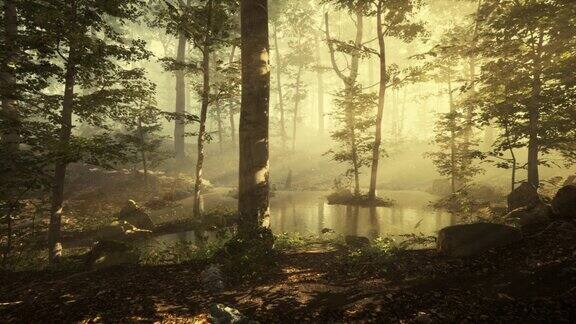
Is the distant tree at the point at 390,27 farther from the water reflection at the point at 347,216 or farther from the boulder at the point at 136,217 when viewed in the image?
the boulder at the point at 136,217

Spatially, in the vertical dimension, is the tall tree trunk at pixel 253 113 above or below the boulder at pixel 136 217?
above

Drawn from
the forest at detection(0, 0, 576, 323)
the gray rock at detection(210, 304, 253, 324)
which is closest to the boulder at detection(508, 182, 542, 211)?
the forest at detection(0, 0, 576, 323)

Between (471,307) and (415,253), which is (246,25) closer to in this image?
(415,253)

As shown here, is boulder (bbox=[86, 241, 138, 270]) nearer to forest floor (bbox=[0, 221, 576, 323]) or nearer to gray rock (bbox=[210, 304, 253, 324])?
forest floor (bbox=[0, 221, 576, 323])

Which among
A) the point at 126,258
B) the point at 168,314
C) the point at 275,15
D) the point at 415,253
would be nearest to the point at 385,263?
the point at 415,253

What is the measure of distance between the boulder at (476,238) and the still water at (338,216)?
3.39 m

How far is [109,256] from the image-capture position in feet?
28.6

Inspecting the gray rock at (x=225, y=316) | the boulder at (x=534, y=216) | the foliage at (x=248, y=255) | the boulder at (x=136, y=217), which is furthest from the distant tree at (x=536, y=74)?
the boulder at (x=136, y=217)

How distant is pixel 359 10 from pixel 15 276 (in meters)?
18.9

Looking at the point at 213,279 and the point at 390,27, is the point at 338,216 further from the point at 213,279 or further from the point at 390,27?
the point at 213,279

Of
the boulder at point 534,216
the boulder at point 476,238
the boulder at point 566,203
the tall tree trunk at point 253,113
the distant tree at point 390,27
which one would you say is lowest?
the boulder at point 476,238

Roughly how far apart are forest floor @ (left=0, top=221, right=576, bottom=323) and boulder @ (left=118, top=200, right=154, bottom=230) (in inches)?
256

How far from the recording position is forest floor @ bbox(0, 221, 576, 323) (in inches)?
211

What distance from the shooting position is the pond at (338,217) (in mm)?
13430
